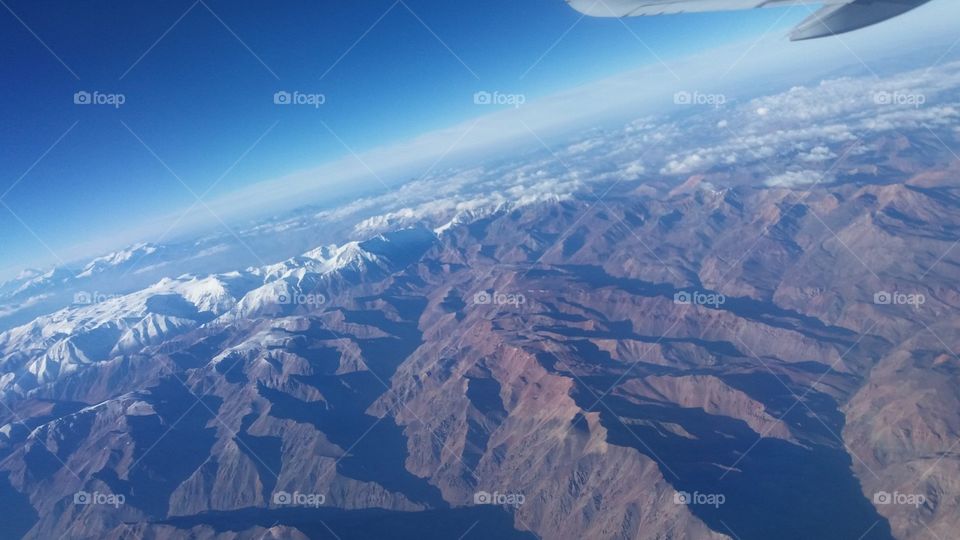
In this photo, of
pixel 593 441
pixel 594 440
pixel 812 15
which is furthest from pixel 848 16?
pixel 593 441

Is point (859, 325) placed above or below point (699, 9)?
below

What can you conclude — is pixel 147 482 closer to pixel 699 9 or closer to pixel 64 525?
pixel 64 525

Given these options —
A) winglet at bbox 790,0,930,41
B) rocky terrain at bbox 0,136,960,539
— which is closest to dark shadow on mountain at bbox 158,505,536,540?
rocky terrain at bbox 0,136,960,539

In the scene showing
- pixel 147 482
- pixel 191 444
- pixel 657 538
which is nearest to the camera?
pixel 657 538

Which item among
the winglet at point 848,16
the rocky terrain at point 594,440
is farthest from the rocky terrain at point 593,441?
the winglet at point 848,16

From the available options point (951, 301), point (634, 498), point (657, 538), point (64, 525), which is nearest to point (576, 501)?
point (634, 498)

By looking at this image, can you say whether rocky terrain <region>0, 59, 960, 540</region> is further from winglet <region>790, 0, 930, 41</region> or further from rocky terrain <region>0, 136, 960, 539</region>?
winglet <region>790, 0, 930, 41</region>

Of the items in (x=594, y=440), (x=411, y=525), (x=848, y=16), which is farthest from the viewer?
(x=594, y=440)

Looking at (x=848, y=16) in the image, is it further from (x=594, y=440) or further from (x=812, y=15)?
(x=594, y=440)
